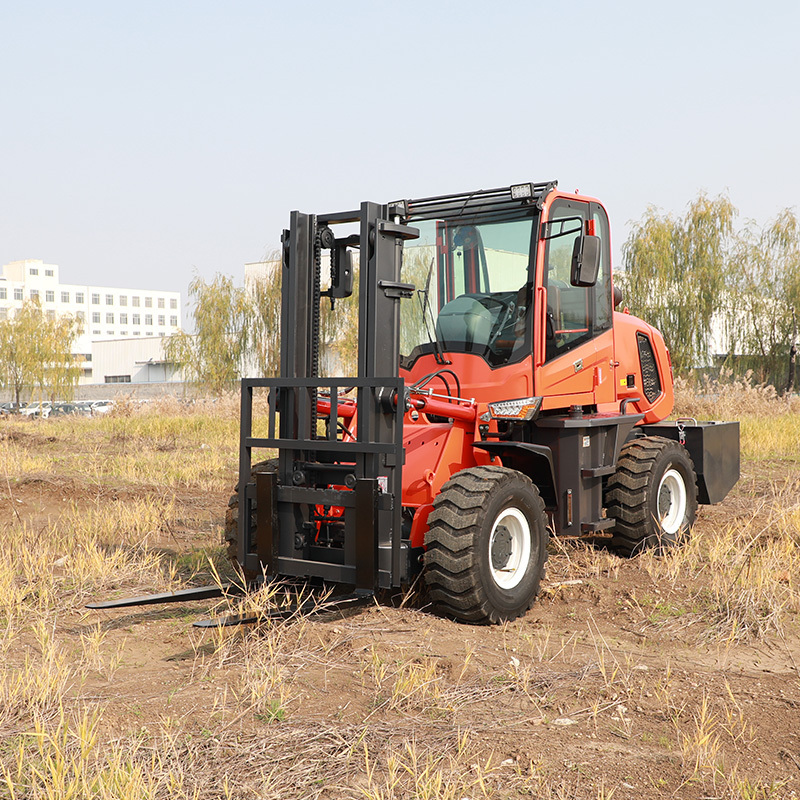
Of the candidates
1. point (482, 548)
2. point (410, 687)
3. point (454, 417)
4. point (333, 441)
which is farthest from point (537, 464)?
point (410, 687)

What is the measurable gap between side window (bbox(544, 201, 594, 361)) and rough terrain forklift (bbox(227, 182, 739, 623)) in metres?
0.02

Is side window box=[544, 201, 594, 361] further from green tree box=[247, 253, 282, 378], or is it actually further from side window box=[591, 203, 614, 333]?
green tree box=[247, 253, 282, 378]

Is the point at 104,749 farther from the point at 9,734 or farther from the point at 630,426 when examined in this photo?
the point at 630,426

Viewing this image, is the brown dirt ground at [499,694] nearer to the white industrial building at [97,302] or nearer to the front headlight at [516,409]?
the front headlight at [516,409]

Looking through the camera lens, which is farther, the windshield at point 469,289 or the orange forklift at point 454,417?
the windshield at point 469,289

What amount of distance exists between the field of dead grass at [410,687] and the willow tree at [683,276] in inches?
908

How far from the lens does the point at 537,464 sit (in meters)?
7.01

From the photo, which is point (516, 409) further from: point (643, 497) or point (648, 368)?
point (648, 368)

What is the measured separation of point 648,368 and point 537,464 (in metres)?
2.35

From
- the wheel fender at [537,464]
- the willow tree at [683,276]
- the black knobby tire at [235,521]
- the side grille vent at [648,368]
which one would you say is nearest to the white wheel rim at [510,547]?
the wheel fender at [537,464]

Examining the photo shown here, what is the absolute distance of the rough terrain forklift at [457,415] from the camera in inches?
219

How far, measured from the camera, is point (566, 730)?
3920mm

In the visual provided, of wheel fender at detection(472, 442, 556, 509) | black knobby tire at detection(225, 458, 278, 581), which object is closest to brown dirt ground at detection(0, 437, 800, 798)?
black knobby tire at detection(225, 458, 278, 581)

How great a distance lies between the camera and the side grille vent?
862cm
